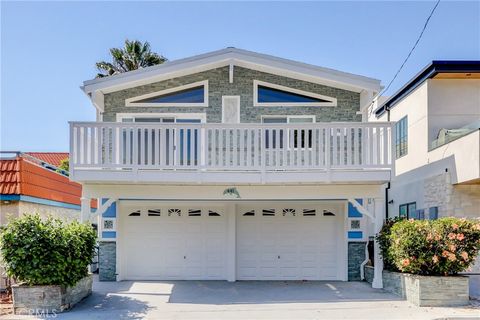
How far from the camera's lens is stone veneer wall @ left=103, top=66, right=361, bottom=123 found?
41.4 ft

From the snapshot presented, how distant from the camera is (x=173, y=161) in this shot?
10562 millimetres

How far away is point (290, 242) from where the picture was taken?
1278 cm

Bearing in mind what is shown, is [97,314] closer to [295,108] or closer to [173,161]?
[173,161]

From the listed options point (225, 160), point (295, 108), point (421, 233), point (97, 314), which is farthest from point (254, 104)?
point (97, 314)

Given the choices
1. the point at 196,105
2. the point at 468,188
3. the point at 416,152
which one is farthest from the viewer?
the point at 416,152

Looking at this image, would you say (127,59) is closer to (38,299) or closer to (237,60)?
(237,60)

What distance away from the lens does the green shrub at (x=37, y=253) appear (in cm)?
840

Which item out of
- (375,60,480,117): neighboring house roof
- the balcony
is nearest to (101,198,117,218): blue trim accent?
the balcony

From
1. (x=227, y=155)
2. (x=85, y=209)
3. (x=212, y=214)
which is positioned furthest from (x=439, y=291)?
(x=85, y=209)

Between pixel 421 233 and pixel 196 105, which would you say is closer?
pixel 421 233

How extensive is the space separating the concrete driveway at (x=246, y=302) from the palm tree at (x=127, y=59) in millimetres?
15864

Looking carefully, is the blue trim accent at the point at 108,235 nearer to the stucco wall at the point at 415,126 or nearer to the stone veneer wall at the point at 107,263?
the stone veneer wall at the point at 107,263

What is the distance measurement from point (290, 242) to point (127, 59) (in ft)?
54.1

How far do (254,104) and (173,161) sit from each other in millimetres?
3261
